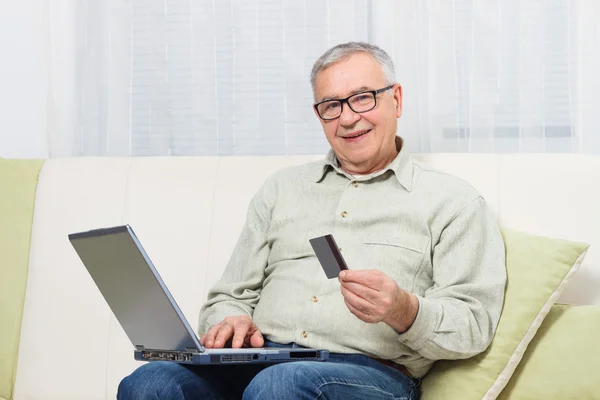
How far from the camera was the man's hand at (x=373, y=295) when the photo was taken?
1.57 metres

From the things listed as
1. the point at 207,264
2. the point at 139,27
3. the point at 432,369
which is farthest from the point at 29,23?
the point at 432,369

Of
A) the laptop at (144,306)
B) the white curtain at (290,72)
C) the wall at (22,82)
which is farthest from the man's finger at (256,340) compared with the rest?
the wall at (22,82)

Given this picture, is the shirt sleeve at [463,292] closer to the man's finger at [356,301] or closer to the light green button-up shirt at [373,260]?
the light green button-up shirt at [373,260]

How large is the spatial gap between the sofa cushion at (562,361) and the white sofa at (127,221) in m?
0.33

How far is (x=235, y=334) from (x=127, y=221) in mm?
621

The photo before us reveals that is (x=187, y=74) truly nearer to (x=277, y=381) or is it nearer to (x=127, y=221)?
(x=127, y=221)

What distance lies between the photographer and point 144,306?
1614 millimetres

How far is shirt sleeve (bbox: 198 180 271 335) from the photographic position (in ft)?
6.59

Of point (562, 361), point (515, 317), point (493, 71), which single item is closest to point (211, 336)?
point (515, 317)

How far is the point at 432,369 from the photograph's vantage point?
1.88 m

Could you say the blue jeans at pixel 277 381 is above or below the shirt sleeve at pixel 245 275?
below

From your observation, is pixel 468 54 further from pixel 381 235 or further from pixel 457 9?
pixel 381 235

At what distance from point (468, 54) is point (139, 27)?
1058 mm

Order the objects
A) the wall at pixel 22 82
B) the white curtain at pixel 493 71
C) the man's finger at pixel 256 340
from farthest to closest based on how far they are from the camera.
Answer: the wall at pixel 22 82
the white curtain at pixel 493 71
the man's finger at pixel 256 340
